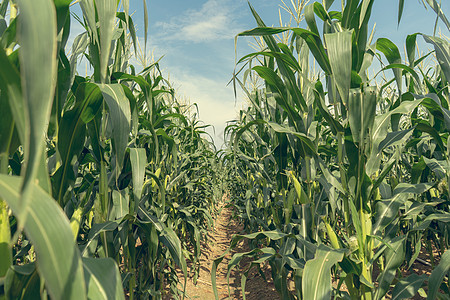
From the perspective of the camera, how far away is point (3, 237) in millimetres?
660

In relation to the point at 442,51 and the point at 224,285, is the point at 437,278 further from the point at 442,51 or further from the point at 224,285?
the point at 224,285

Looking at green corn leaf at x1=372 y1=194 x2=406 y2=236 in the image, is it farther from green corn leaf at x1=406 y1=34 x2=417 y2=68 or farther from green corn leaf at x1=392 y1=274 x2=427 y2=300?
green corn leaf at x1=406 y1=34 x2=417 y2=68

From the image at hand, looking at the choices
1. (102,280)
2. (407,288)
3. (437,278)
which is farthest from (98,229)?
(407,288)

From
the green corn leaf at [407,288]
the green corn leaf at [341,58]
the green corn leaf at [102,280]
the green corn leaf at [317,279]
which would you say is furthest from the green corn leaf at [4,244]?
the green corn leaf at [407,288]

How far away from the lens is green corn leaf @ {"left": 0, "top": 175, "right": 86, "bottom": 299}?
14.4 inches

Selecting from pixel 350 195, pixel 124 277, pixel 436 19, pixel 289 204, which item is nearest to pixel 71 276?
pixel 350 195

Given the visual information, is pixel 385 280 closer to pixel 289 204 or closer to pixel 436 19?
pixel 289 204

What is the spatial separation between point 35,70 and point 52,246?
23 cm

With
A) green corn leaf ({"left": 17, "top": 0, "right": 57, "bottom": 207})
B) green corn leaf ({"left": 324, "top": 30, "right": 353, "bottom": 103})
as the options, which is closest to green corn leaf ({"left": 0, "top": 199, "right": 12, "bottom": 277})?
green corn leaf ({"left": 17, "top": 0, "right": 57, "bottom": 207})

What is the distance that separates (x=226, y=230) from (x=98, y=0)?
5.93 meters

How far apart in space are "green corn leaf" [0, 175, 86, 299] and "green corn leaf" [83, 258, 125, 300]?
19 centimetres

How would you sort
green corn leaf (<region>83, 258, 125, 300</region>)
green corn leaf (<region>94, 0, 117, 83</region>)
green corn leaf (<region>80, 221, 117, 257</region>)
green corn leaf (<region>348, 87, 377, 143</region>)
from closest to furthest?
green corn leaf (<region>83, 258, 125, 300</region>) < green corn leaf (<region>94, 0, 117, 83</region>) < green corn leaf (<region>80, 221, 117, 257</region>) < green corn leaf (<region>348, 87, 377, 143</region>)

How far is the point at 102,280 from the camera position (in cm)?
58

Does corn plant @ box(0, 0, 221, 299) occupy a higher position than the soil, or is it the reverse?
corn plant @ box(0, 0, 221, 299)
